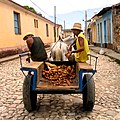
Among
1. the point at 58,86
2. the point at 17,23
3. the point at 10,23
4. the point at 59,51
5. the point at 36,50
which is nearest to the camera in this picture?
the point at 58,86

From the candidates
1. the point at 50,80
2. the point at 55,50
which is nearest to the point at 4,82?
the point at 55,50

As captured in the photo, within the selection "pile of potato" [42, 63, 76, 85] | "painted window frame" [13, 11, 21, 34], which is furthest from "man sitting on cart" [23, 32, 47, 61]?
"painted window frame" [13, 11, 21, 34]

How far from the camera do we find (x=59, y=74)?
536 centimetres

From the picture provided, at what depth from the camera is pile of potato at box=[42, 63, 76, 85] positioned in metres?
5.04

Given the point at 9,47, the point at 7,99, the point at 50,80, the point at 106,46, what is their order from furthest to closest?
the point at 106,46 → the point at 9,47 → the point at 7,99 → the point at 50,80

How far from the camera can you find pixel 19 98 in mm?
6078

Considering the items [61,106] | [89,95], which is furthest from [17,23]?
[89,95]

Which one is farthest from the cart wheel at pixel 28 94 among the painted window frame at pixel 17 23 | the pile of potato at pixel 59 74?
the painted window frame at pixel 17 23

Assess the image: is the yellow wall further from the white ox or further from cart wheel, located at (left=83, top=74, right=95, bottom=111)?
cart wheel, located at (left=83, top=74, right=95, bottom=111)

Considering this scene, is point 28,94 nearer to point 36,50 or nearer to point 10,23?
point 36,50

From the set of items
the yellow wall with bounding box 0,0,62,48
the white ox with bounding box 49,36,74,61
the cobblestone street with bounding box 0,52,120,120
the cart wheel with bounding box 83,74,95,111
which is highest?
the yellow wall with bounding box 0,0,62,48

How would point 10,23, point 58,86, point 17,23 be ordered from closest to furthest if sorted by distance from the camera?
point 58,86, point 10,23, point 17,23

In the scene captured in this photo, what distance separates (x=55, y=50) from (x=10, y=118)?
349cm

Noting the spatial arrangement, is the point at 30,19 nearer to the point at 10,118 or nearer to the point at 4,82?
the point at 4,82
